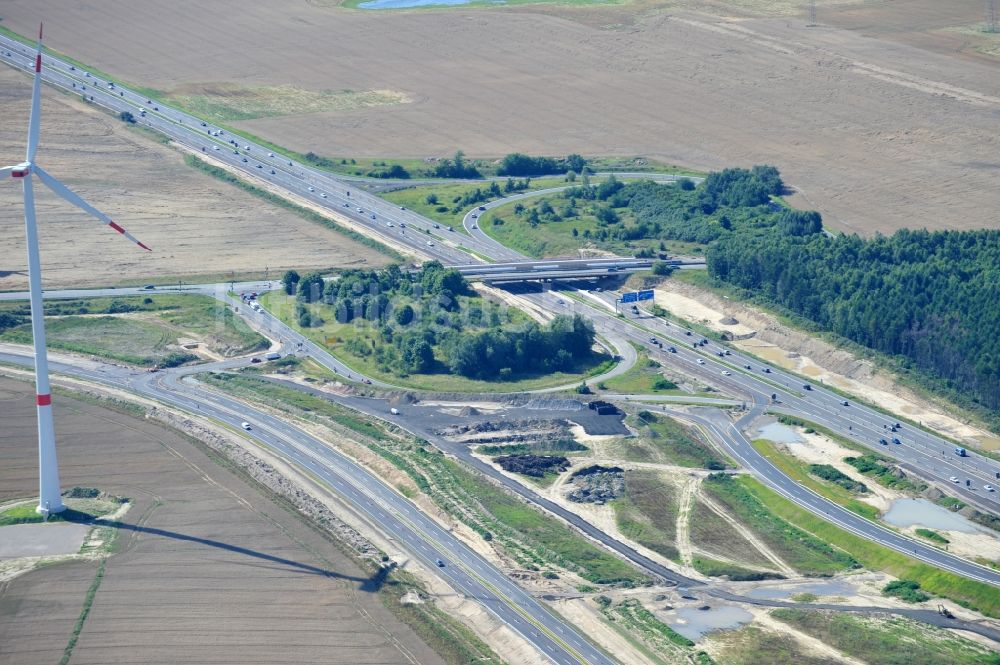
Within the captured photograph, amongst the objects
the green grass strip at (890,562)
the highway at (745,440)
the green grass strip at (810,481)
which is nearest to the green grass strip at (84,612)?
the highway at (745,440)

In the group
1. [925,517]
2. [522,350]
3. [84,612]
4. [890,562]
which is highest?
[522,350]

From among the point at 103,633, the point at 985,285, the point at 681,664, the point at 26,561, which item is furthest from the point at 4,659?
the point at 985,285

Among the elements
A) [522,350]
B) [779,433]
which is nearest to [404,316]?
[522,350]

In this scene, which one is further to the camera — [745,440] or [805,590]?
[745,440]

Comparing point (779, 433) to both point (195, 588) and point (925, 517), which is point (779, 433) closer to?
point (925, 517)

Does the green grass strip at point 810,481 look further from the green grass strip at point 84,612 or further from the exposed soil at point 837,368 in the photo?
the green grass strip at point 84,612

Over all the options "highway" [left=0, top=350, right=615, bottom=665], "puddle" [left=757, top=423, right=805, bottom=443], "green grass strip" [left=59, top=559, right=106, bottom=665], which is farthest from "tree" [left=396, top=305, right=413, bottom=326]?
"green grass strip" [left=59, top=559, right=106, bottom=665]
